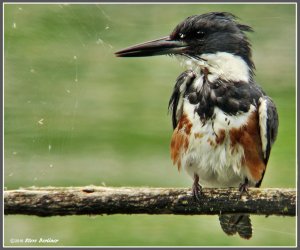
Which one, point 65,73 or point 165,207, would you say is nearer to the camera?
point 165,207

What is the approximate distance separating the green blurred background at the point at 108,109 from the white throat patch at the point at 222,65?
132cm

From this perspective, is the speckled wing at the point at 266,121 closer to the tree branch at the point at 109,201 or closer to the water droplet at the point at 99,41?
the tree branch at the point at 109,201

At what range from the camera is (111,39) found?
252 inches

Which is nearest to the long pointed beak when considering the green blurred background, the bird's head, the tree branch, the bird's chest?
the bird's head

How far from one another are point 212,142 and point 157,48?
0.76 metres

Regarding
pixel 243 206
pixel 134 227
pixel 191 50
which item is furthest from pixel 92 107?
pixel 243 206

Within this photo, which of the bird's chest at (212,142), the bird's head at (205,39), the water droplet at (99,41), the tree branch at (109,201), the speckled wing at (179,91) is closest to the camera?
the tree branch at (109,201)

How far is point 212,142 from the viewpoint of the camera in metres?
4.54

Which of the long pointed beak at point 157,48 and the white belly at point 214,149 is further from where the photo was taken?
the long pointed beak at point 157,48

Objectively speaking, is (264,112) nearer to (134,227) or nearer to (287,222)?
(287,222)

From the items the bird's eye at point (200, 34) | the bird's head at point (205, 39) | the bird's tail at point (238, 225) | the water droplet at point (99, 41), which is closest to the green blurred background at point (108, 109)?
the water droplet at point (99, 41)

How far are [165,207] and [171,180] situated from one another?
1.81 meters

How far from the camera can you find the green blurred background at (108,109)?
5.61 metres

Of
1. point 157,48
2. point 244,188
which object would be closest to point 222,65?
point 157,48
